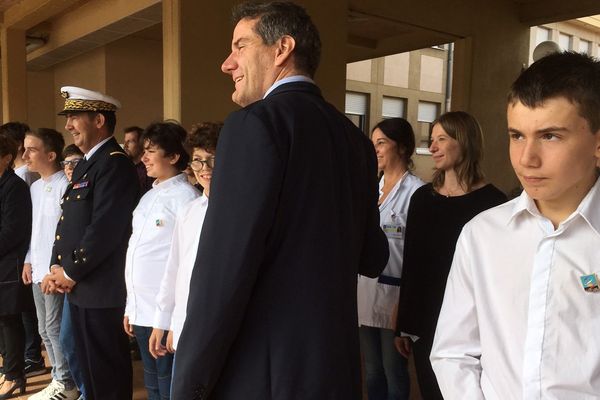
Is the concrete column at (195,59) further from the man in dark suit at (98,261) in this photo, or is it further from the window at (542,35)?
the window at (542,35)

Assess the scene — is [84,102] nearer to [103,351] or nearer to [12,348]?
[103,351]

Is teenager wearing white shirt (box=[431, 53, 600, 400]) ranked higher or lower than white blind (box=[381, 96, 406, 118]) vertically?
lower

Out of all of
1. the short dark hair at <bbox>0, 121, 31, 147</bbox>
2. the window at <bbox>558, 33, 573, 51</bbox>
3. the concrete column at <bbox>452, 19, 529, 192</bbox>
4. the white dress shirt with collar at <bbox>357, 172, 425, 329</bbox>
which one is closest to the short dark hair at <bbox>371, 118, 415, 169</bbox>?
the white dress shirt with collar at <bbox>357, 172, 425, 329</bbox>

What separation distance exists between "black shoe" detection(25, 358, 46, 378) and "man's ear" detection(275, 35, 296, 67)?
3.44 meters

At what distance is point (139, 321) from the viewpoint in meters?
2.40

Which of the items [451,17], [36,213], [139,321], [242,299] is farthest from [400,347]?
[451,17]

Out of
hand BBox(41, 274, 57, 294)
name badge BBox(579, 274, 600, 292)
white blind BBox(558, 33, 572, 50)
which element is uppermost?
white blind BBox(558, 33, 572, 50)

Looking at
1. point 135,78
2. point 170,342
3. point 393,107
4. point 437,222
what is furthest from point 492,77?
point 393,107

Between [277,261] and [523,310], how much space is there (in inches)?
21.1

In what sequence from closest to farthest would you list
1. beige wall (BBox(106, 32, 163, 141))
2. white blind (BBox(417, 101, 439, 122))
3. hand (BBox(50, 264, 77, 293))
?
hand (BBox(50, 264, 77, 293)), beige wall (BBox(106, 32, 163, 141)), white blind (BBox(417, 101, 439, 122))

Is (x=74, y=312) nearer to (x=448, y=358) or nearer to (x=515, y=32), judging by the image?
(x=448, y=358)

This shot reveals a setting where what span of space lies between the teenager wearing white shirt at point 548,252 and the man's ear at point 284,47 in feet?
1.89

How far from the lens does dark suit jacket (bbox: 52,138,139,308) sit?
2.49 metres

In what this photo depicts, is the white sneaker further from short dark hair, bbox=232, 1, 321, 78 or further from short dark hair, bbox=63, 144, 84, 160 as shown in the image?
short dark hair, bbox=232, 1, 321, 78
